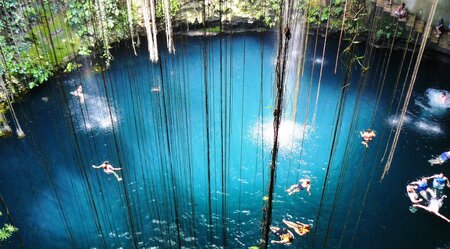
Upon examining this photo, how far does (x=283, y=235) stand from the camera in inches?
291

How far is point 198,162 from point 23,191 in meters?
4.25

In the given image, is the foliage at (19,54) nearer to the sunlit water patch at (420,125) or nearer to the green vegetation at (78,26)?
the green vegetation at (78,26)

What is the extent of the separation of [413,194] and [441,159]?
5.40 ft

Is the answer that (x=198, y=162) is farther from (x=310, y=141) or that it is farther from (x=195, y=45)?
(x=195, y=45)

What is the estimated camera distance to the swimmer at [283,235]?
7316 millimetres

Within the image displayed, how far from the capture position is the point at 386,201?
8.38 meters

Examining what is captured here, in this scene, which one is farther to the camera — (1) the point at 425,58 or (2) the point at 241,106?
(1) the point at 425,58

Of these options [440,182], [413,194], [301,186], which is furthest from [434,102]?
[301,186]

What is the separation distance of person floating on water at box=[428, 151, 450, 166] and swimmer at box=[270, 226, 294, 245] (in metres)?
4.42

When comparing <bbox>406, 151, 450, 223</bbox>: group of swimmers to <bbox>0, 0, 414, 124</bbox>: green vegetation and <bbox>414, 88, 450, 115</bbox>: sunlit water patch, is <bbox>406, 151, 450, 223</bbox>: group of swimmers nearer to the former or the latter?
<bbox>414, 88, 450, 115</bbox>: sunlit water patch

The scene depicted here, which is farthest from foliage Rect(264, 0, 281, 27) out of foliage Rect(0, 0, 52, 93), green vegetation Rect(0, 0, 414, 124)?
foliage Rect(0, 0, 52, 93)

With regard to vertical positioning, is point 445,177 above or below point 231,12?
below

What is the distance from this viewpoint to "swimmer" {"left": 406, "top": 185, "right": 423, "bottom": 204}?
8.11 m

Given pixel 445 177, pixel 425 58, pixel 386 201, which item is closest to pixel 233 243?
pixel 386 201
